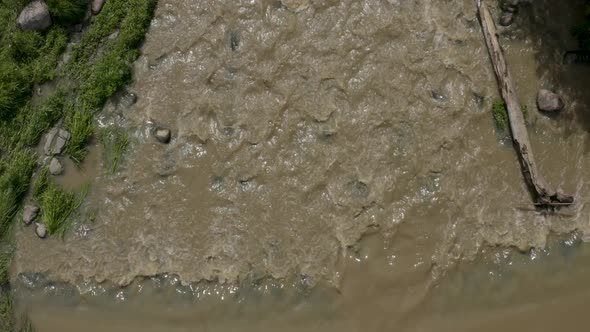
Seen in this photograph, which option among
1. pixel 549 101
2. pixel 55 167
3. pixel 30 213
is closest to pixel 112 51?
pixel 55 167

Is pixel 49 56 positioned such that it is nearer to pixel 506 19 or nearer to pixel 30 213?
pixel 30 213

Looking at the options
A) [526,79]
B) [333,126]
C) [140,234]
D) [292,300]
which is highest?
[526,79]

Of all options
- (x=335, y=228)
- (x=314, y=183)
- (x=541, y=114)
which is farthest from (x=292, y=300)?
(x=541, y=114)

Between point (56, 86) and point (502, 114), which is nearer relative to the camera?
point (502, 114)

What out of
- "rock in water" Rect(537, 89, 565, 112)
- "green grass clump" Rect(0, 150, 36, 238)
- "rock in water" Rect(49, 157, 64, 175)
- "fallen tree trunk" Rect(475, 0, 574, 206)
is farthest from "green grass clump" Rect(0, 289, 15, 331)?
"rock in water" Rect(537, 89, 565, 112)

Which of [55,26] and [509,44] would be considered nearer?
[509,44]

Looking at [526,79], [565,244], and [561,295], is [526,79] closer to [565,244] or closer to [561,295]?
[565,244]

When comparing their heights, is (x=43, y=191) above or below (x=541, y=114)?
below
